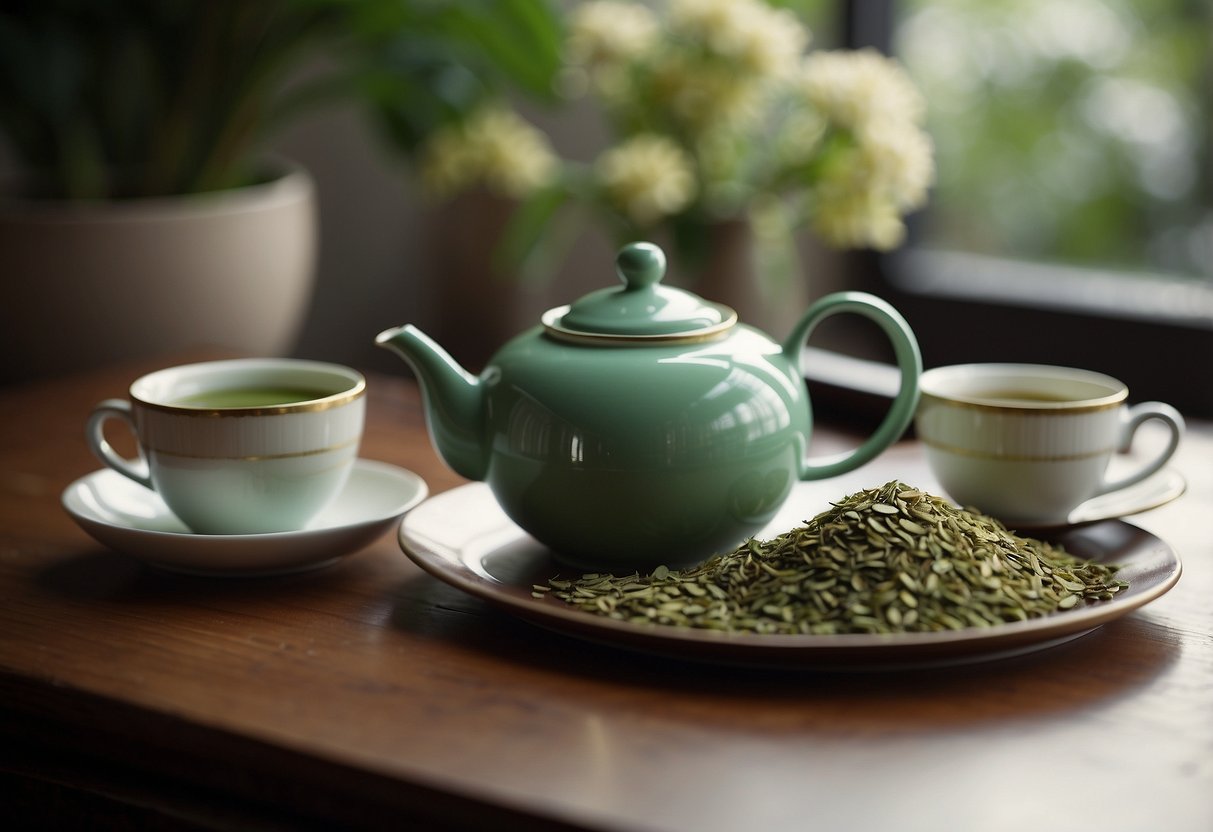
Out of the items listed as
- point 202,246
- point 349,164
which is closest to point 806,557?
point 202,246

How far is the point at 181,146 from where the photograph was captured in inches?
62.3

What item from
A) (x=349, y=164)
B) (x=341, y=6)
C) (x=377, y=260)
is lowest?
(x=377, y=260)

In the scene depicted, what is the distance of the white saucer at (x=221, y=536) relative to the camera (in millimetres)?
698

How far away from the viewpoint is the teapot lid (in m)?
0.69

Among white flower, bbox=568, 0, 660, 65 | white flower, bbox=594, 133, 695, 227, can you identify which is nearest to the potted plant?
white flower, bbox=568, 0, 660, 65

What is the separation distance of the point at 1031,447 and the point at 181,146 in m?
1.17

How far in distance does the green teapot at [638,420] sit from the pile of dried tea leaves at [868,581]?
0.03 m

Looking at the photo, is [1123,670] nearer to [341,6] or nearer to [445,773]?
[445,773]

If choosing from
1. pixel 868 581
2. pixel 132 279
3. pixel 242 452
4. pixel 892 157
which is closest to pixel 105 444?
pixel 242 452

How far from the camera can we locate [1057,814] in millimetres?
478

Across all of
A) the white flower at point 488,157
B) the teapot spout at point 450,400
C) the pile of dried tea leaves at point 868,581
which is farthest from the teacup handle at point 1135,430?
the white flower at point 488,157

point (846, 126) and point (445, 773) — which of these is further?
point (846, 126)

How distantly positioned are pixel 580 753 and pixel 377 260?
1713 millimetres

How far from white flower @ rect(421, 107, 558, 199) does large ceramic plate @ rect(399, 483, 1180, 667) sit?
83 cm
